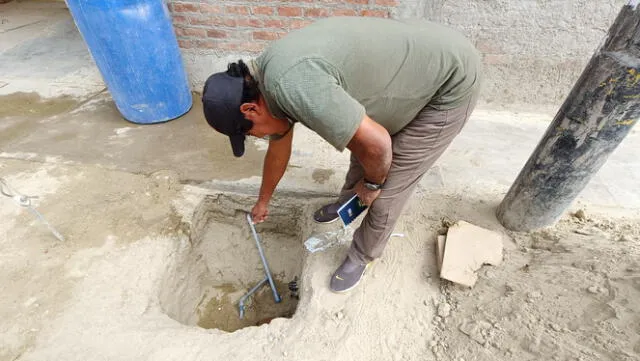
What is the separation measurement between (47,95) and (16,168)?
1.36 meters

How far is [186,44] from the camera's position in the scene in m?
2.95

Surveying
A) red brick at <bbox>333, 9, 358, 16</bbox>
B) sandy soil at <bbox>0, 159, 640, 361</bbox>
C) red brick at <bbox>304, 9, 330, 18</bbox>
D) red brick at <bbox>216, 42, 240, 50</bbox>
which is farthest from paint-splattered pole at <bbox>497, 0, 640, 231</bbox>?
red brick at <bbox>216, 42, 240, 50</bbox>

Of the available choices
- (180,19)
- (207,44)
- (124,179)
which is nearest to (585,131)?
(124,179)

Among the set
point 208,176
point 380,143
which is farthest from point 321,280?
point 208,176

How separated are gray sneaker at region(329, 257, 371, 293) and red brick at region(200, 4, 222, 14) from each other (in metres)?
2.30

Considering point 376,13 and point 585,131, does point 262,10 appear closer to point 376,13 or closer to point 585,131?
point 376,13

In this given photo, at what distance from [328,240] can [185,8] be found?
90.5 inches

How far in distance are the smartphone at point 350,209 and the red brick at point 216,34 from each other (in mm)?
2072

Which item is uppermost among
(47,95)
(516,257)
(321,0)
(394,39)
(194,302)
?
(394,39)

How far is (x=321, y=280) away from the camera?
167cm

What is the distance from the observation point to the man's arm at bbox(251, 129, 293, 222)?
59.4 inches

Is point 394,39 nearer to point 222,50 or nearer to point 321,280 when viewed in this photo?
point 321,280

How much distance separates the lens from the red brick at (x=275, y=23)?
8.85 ft

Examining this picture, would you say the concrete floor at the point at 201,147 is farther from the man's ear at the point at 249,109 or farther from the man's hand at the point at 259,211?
the man's ear at the point at 249,109
